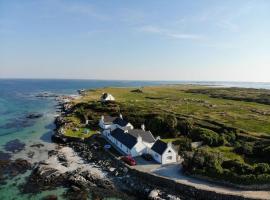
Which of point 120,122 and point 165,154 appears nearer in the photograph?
point 165,154

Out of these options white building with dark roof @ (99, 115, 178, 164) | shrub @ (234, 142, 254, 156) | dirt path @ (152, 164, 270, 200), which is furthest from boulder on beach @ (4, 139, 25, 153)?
shrub @ (234, 142, 254, 156)

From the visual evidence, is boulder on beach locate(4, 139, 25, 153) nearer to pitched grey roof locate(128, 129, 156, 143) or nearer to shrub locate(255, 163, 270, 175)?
pitched grey roof locate(128, 129, 156, 143)

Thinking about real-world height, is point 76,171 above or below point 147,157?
below

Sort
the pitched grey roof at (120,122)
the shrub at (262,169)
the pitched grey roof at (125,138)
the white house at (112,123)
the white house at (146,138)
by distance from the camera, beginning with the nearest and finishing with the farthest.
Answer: the shrub at (262,169) → the pitched grey roof at (125,138) → the white house at (146,138) → the pitched grey roof at (120,122) → the white house at (112,123)

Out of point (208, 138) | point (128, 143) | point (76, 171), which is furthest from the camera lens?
point (208, 138)

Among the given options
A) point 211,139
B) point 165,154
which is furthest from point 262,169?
point 211,139

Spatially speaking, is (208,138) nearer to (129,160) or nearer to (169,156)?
(169,156)

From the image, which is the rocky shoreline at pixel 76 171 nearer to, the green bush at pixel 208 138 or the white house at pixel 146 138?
the white house at pixel 146 138

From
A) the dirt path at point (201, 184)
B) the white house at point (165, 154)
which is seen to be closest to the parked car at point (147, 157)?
the white house at point (165, 154)

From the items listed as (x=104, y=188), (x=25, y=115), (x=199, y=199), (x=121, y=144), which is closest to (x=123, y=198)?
(x=104, y=188)
